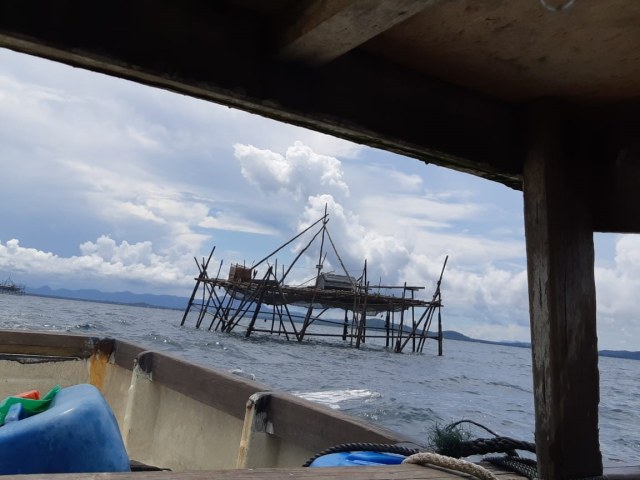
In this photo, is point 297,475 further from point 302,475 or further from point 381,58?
point 381,58

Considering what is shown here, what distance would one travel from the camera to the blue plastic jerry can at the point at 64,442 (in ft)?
7.25

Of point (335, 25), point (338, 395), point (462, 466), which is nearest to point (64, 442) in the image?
point (462, 466)

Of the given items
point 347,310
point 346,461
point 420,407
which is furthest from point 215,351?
point 346,461

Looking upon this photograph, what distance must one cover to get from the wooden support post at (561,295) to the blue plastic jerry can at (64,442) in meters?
1.78

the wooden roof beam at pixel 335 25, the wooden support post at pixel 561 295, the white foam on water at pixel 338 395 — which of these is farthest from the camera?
the white foam on water at pixel 338 395

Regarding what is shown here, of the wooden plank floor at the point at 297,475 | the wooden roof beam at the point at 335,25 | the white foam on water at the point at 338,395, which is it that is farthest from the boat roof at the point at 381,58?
the white foam on water at the point at 338,395

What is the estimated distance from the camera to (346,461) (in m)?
2.21

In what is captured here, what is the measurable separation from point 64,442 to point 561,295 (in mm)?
2088

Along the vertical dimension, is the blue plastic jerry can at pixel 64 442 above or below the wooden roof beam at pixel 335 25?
below

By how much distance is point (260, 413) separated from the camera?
334 centimetres

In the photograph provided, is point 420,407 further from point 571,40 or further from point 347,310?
point 347,310

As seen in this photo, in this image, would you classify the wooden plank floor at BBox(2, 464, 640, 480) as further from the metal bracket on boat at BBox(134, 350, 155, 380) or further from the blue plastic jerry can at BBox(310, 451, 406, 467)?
the metal bracket on boat at BBox(134, 350, 155, 380)

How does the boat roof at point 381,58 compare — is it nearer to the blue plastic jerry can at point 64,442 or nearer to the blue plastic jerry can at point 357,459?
the blue plastic jerry can at point 357,459

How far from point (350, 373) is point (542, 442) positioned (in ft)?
71.6
